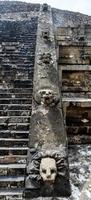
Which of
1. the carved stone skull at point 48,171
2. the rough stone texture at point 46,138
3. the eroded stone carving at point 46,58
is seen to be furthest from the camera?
the eroded stone carving at point 46,58

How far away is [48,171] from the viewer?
5.91 metres

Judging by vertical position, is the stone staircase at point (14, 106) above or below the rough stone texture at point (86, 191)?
above

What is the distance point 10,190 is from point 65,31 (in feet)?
25.8

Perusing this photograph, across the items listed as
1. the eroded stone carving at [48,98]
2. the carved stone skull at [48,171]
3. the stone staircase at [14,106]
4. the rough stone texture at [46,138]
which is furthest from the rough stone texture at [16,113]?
the eroded stone carving at [48,98]

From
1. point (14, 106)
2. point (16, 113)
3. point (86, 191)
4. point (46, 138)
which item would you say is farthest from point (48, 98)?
point (86, 191)

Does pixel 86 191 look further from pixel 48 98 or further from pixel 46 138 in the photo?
pixel 48 98

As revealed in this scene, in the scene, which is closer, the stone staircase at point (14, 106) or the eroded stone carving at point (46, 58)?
the stone staircase at point (14, 106)

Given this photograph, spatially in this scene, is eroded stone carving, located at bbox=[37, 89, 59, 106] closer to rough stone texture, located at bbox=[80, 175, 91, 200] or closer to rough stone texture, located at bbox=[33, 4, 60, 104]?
rough stone texture, located at bbox=[33, 4, 60, 104]

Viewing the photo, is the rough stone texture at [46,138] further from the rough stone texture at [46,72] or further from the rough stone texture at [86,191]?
the rough stone texture at [86,191]

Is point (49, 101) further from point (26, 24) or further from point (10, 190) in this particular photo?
point (26, 24)

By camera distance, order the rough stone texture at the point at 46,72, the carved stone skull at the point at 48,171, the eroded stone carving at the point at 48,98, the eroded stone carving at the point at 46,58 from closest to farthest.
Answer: the carved stone skull at the point at 48,171
the eroded stone carving at the point at 48,98
the rough stone texture at the point at 46,72
the eroded stone carving at the point at 46,58

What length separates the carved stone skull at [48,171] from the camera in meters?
5.89

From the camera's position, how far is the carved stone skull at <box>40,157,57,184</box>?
5.89 metres

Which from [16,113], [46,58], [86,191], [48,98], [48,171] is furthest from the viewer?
[46,58]
